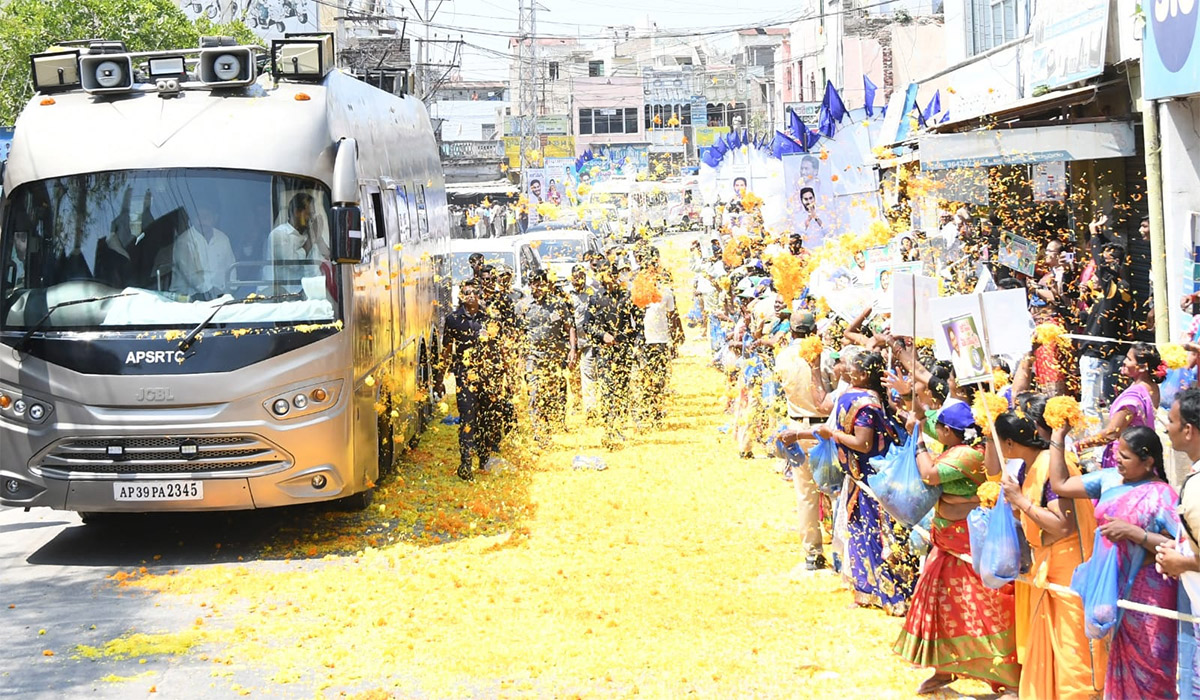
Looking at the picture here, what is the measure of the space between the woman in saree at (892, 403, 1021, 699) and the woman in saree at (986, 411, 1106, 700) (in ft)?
1.10

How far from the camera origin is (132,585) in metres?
9.99

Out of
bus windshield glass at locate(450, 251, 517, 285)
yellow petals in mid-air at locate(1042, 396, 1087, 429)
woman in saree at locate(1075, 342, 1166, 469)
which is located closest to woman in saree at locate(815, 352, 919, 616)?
woman in saree at locate(1075, 342, 1166, 469)

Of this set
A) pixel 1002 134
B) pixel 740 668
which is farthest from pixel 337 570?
pixel 1002 134

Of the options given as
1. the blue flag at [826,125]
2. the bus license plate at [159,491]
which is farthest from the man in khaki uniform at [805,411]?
the blue flag at [826,125]

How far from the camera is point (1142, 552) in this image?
564 cm

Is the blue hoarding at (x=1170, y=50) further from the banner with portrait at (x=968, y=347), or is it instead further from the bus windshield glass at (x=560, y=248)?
the bus windshield glass at (x=560, y=248)

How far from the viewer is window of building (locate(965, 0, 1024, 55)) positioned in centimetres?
2120

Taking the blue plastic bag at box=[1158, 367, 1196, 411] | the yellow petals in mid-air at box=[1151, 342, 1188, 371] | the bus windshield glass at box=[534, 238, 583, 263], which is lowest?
the blue plastic bag at box=[1158, 367, 1196, 411]

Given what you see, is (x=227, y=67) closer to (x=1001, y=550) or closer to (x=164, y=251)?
(x=164, y=251)

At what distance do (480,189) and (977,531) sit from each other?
60874mm

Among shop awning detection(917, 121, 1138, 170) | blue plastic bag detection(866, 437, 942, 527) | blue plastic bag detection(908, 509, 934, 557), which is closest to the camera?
blue plastic bag detection(866, 437, 942, 527)

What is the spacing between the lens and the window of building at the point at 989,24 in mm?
21203

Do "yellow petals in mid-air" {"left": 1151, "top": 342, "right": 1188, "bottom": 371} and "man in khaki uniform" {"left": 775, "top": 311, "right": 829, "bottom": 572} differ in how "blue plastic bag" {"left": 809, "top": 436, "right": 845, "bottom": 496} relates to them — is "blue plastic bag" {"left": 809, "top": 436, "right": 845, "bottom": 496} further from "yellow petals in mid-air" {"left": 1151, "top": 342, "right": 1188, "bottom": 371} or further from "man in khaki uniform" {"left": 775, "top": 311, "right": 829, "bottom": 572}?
"yellow petals in mid-air" {"left": 1151, "top": 342, "right": 1188, "bottom": 371}

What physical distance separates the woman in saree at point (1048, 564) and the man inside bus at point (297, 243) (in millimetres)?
5888
